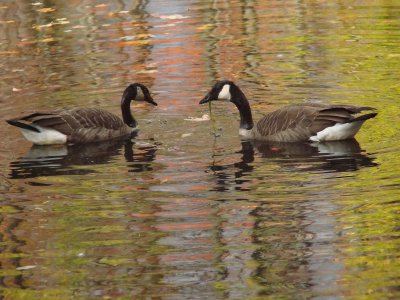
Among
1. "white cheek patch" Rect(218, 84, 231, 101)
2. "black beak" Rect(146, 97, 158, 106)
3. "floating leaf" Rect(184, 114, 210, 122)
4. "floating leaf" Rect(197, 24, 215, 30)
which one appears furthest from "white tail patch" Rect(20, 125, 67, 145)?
"floating leaf" Rect(197, 24, 215, 30)

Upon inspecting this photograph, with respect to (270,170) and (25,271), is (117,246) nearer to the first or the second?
(25,271)

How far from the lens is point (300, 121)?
14406 mm

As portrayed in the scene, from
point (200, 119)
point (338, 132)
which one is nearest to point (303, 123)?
point (338, 132)

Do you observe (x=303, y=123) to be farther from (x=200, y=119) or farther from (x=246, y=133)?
(x=200, y=119)

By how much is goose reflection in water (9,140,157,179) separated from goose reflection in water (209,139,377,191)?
1066mm

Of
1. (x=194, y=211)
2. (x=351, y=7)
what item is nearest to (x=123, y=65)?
(x=351, y=7)

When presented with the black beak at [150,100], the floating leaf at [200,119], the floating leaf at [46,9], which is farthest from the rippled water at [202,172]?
the floating leaf at [46,9]

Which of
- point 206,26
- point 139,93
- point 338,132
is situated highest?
point 139,93

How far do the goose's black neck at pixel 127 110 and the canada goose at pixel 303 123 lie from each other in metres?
1.53

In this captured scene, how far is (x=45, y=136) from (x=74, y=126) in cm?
42

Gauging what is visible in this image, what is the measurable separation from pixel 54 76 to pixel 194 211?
8241 mm

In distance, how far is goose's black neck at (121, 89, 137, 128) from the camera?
619 inches

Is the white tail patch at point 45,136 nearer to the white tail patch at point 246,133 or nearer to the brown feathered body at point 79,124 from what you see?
the brown feathered body at point 79,124

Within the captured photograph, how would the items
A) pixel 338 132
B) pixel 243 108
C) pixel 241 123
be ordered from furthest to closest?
pixel 243 108
pixel 241 123
pixel 338 132
